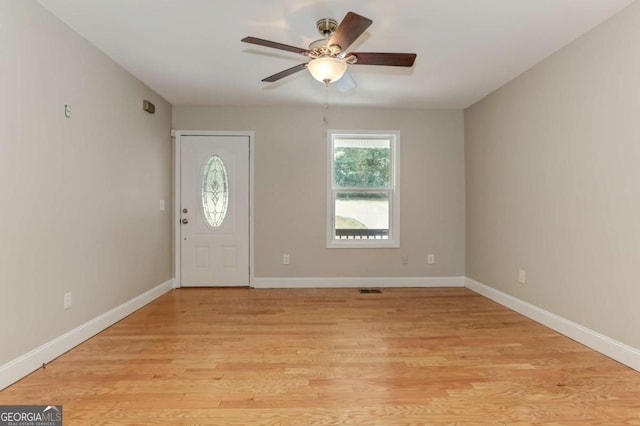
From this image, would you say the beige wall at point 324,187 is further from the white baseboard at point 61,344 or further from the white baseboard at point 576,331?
the white baseboard at point 61,344

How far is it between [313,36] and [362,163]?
2152 mm

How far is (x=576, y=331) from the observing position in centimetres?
266

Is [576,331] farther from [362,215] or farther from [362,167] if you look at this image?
[362,167]

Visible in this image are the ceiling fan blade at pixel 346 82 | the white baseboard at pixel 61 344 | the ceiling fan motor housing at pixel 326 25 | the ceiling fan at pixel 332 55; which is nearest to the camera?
the white baseboard at pixel 61 344

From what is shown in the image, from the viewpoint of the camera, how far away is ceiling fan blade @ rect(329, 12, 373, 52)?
Answer: 72.8 inches

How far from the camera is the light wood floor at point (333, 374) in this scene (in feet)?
5.60

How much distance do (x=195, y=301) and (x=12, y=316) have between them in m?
1.91

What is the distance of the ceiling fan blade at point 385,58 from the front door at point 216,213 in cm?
248

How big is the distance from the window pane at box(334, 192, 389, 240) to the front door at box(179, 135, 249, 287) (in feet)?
4.22

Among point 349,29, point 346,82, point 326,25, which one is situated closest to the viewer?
point 349,29

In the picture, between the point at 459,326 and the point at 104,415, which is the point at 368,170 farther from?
the point at 104,415

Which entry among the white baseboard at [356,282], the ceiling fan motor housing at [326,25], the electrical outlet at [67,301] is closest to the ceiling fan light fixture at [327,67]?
the ceiling fan motor housing at [326,25]

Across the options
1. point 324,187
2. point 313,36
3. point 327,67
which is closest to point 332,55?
point 327,67

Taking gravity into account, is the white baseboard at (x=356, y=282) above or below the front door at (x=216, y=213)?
below
